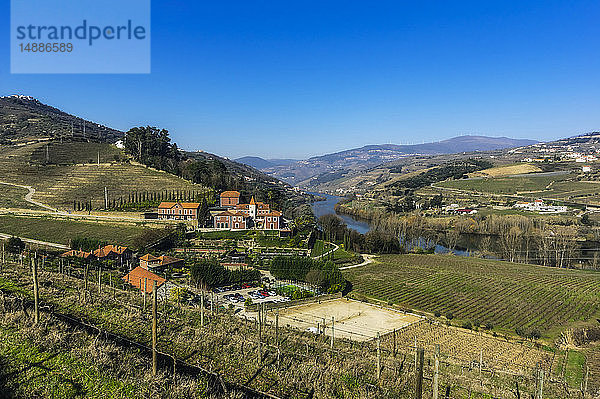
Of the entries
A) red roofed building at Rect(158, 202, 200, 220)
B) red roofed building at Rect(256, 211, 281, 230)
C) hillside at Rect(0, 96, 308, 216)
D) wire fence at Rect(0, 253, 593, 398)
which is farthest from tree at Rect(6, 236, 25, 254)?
red roofed building at Rect(256, 211, 281, 230)

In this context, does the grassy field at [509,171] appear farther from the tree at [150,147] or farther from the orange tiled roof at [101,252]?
the orange tiled roof at [101,252]

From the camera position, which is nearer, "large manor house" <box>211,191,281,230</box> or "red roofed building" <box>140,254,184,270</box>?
"red roofed building" <box>140,254,184,270</box>

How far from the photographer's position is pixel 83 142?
78.6 metres

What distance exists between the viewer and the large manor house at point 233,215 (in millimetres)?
44250

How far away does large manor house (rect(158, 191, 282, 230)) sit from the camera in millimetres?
44250

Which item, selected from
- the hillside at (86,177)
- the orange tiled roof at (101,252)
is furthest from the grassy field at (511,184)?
the orange tiled roof at (101,252)

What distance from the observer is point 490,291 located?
32750 millimetres

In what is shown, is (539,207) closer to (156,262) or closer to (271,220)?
(271,220)

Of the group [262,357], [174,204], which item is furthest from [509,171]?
[262,357]

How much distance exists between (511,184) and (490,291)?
74741 mm

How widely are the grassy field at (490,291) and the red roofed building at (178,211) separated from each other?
19.7 m

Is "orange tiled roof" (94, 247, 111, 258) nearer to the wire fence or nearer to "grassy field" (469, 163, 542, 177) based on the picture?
the wire fence

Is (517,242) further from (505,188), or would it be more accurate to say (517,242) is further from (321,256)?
(505,188)

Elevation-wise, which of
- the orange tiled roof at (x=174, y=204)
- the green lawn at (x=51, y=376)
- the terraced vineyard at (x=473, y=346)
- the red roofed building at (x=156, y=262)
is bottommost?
the terraced vineyard at (x=473, y=346)
